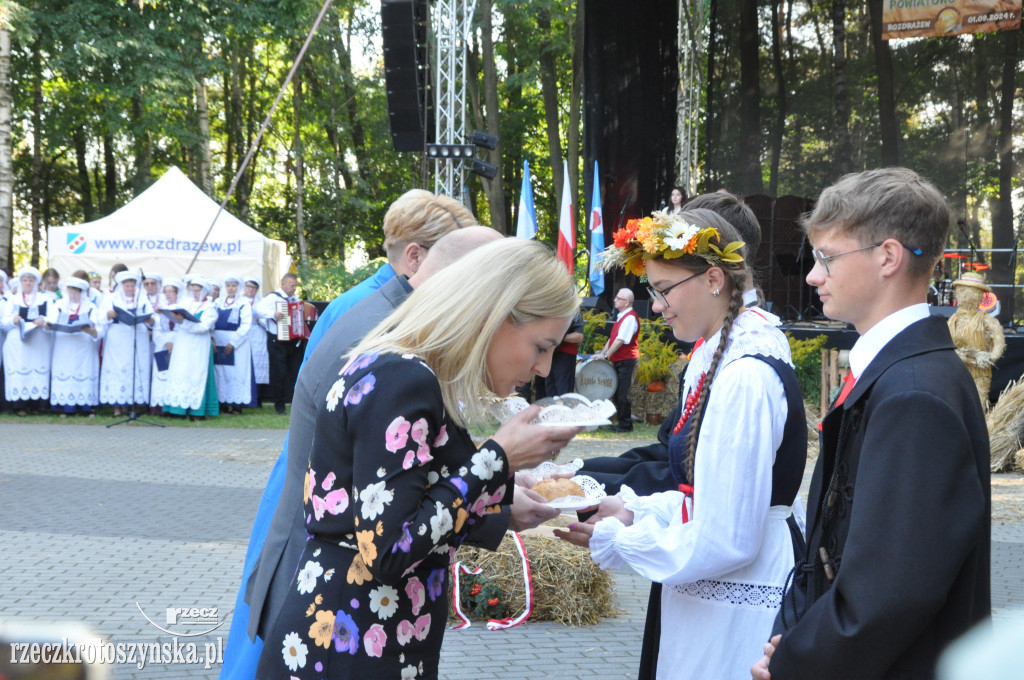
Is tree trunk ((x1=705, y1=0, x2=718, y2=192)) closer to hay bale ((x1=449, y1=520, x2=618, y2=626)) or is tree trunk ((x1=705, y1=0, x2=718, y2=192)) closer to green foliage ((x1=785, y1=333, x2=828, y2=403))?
green foliage ((x1=785, y1=333, x2=828, y2=403))

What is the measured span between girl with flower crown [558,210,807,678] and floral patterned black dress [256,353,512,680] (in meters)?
0.48

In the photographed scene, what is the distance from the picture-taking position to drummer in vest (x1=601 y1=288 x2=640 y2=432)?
1257cm

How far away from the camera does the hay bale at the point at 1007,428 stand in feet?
33.2

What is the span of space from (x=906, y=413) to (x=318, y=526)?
112 cm

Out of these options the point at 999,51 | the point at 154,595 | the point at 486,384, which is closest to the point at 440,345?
the point at 486,384

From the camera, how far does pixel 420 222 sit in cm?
340

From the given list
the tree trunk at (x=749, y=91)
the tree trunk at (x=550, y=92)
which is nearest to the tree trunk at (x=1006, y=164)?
the tree trunk at (x=749, y=91)

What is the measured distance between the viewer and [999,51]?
18.1m

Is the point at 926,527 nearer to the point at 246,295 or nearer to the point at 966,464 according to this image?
the point at 966,464

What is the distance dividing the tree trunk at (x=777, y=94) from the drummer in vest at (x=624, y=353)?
27.0 feet

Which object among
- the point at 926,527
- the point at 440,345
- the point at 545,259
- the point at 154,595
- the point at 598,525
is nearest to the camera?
the point at 926,527

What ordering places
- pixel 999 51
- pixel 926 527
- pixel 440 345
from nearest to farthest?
pixel 926 527 → pixel 440 345 → pixel 999 51

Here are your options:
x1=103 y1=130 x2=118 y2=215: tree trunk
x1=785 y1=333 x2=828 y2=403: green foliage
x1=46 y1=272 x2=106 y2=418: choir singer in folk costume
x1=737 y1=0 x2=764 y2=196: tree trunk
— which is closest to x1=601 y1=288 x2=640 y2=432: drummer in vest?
x1=785 y1=333 x2=828 y2=403: green foliage

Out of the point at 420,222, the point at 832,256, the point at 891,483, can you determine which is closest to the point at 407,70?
the point at 420,222
